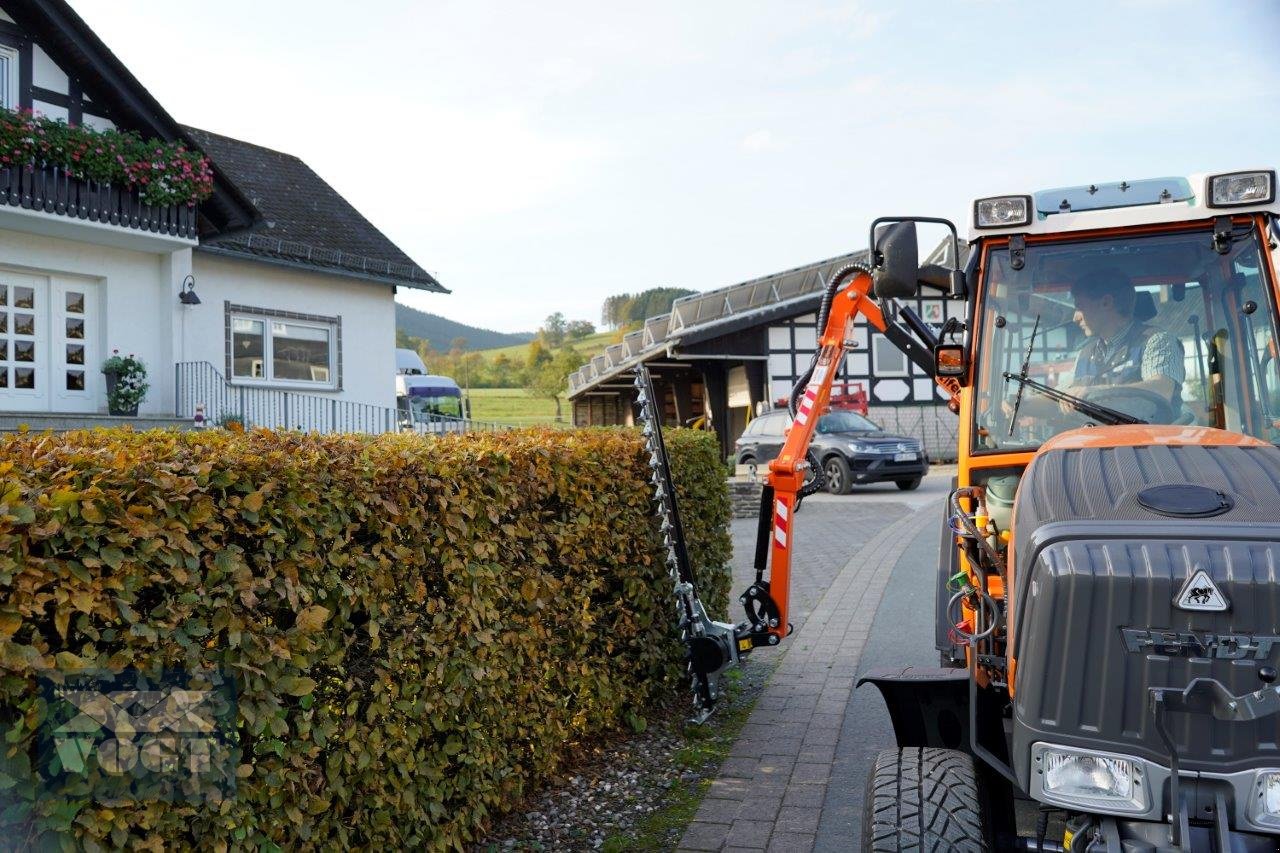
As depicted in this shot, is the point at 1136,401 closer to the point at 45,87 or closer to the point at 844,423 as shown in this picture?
the point at 45,87

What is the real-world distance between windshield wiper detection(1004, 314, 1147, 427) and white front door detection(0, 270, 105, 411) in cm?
1564

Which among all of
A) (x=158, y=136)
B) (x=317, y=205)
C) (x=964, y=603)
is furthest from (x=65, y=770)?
(x=317, y=205)

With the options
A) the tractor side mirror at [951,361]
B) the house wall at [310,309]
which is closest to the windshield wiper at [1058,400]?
the tractor side mirror at [951,361]

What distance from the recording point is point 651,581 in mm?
6012

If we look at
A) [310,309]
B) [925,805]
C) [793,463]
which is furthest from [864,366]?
[925,805]

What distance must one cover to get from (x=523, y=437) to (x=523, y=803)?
1653 millimetres

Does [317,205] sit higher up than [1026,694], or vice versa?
[317,205]

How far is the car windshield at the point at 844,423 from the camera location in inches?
891

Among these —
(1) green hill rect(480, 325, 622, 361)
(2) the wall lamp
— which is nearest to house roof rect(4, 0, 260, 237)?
(2) the wall lamp

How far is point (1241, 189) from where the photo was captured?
3.99 metres

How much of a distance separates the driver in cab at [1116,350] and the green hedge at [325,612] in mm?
2109

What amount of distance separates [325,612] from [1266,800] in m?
2.48

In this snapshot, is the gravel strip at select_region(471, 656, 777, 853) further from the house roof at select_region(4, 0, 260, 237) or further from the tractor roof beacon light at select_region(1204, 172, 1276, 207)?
the house roof at select_region(4, 0, 260, 237)

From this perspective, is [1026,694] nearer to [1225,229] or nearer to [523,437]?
[1225,229]
